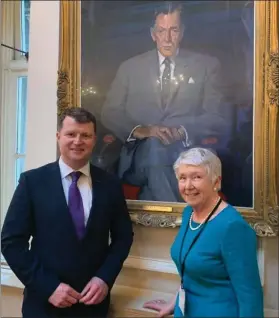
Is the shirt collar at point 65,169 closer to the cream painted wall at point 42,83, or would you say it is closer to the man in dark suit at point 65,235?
the man in dark suit at point 65,235

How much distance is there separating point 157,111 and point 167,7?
48 centimetres

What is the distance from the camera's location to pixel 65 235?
154 centimetres

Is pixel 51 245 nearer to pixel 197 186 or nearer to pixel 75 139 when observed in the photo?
pixel 75 139

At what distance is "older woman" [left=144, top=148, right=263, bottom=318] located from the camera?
1133 millimetres

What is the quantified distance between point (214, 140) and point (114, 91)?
1.83 ft

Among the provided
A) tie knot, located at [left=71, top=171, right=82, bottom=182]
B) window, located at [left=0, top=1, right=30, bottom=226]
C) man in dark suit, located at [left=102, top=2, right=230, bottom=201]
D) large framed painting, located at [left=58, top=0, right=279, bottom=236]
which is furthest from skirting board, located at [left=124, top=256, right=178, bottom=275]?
window, located at [left=0, top=1, right=30, bottom=226]

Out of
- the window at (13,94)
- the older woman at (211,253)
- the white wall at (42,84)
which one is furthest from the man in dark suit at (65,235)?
the window at (13,94)

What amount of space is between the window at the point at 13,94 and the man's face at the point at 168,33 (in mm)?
930

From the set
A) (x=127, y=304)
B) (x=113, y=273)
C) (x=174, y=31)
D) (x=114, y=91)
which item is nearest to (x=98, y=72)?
(x=114, y=91)

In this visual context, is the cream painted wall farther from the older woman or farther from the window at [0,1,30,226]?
the older woman

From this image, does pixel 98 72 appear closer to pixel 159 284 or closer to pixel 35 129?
pixel 35 129

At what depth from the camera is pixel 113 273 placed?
160cm

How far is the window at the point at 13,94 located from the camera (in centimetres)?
241

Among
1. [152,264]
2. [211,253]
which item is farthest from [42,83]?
[211,253]
